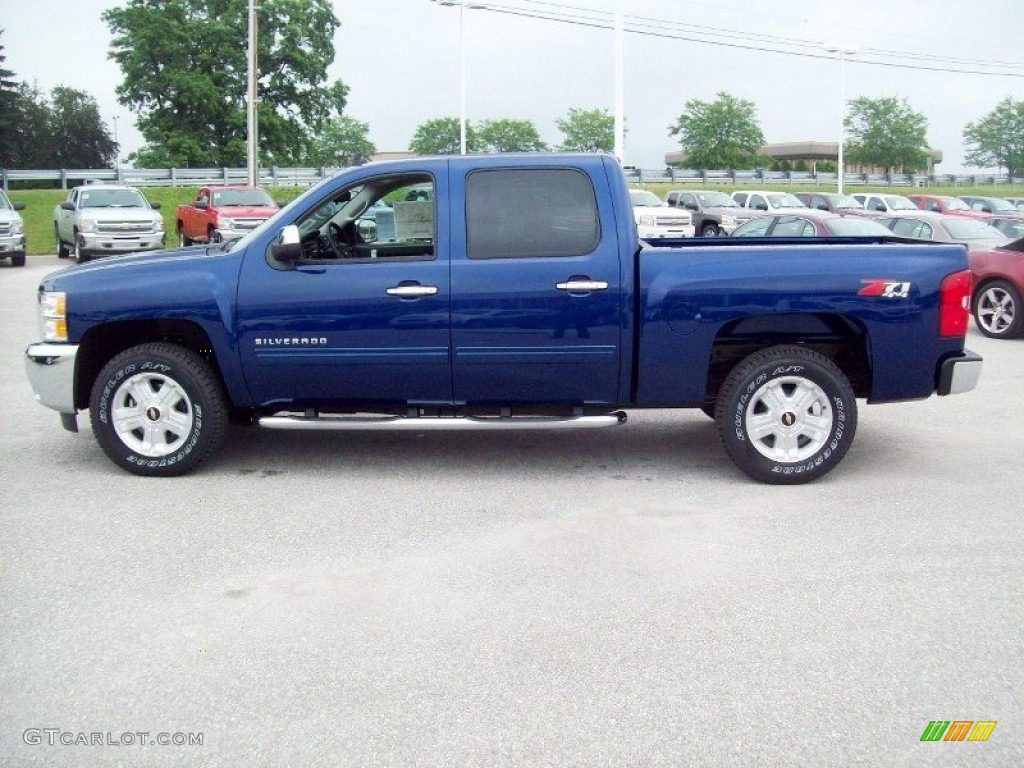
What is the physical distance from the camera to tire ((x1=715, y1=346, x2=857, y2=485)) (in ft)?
21.9

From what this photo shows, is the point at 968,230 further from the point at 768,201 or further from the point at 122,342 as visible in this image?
the point at 768,201

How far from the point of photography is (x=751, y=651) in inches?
169

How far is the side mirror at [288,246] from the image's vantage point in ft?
21.6

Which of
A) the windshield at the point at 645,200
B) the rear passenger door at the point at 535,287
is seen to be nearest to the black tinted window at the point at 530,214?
the rear passenger door at the point at 535,287

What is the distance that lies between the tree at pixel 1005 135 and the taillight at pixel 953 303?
85.5 metres

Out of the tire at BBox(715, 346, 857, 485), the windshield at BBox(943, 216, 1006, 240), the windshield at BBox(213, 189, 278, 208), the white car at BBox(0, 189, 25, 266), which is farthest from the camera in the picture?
the windshield at BBox(213, 189, 278, 208)

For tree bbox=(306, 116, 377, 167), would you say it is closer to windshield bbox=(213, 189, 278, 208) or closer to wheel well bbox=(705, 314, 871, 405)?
windshield bbox=(213, 189, 278, 208)

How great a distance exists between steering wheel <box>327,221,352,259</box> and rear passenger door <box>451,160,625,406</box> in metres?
0.81

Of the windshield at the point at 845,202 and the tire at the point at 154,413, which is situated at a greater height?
the windshield at the point at 845,202

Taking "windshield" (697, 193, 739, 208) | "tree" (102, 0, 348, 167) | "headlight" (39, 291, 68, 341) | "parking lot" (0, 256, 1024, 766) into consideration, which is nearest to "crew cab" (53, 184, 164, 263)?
"windshield" (697, 193, 739, 208)

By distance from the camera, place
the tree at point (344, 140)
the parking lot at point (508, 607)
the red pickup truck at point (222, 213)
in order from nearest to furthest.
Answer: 1. the parking lot at point (508, 607)
2. the red pickup truck at point (222, 213)
3. the tree at point (344, 140)

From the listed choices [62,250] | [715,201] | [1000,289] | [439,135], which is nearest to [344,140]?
[439,135]

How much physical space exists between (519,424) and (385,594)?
2.04 m

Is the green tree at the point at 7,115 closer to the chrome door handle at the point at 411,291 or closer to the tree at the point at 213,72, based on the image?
the tree at the point at 213,72
